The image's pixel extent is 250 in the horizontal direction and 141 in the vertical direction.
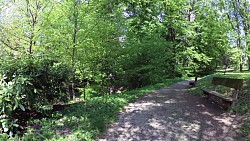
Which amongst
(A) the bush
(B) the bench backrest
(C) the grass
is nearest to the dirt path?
(C) the grass

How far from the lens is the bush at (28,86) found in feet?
12.8

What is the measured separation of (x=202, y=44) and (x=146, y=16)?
169 inches

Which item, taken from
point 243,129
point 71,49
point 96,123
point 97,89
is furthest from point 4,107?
point 97,89

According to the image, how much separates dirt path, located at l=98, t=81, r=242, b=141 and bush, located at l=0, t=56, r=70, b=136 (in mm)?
1714

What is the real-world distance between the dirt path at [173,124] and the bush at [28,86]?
5.62 ft

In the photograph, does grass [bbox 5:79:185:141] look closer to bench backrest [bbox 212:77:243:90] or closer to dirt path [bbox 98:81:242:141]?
dirt path [bbox 98:81:242:141]

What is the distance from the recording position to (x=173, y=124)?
470 cm

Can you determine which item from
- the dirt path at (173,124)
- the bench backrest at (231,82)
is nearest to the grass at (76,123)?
the dirt path at (173,124)

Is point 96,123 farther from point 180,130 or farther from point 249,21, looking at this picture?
point 249,21

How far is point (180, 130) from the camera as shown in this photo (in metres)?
4.36

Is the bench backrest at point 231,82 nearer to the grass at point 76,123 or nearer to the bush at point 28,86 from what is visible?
the grass at point 76,123

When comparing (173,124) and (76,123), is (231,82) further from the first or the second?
(76,123)

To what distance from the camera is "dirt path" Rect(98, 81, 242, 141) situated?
13.3 ft

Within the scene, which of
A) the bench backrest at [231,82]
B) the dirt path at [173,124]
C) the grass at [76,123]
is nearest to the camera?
the grass at [76,123]
